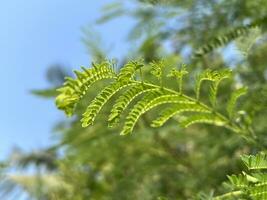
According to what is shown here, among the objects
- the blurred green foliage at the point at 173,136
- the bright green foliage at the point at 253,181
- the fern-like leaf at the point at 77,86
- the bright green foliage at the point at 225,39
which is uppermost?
the blurred green foliage at the point at 173,136

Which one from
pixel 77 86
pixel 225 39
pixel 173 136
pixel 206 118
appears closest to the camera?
pixel 77 86

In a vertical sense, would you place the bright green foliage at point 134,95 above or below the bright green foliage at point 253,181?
above

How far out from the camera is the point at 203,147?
10.4 ft

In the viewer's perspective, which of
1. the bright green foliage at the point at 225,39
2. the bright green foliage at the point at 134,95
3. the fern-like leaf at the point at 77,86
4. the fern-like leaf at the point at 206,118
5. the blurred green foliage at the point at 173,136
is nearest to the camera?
the fern-like leaf at the point at 77,86

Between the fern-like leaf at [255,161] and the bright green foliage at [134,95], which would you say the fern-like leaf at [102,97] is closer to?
the bright green foliage at [134,95]

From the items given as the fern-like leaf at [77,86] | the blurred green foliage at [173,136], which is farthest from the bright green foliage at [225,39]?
the fern-like leaf at [77,86]

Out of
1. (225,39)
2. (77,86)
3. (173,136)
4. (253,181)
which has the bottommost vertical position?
(253,181)

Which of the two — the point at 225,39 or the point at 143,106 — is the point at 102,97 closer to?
the point at 143,106

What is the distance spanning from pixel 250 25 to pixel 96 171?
99.7 inches

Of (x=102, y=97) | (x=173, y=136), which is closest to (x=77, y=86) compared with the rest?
(x=102, y=97)

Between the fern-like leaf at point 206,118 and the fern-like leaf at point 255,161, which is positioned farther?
the fern-like leaf at point 206,118

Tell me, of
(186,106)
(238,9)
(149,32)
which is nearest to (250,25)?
(186,106)

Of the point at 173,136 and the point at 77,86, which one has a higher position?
the point at 173,136

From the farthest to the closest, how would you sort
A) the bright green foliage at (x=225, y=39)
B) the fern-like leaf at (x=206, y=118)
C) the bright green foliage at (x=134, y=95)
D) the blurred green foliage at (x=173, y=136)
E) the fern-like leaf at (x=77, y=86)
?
the blurred green foliage at (x=173, y=136) < the bright green foliage at (x=225, y=39) < the fern-like leaf at (x=206, y=118) < the bright green foliage at (x=134, y=95) < the fern-like leaf at (x=77, y=86)
